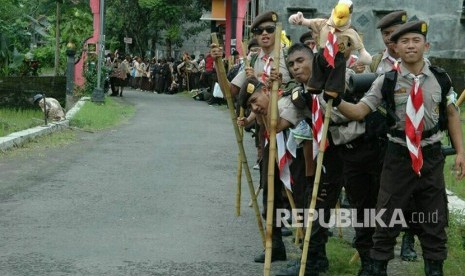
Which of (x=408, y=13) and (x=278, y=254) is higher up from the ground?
(x=408, y=13)

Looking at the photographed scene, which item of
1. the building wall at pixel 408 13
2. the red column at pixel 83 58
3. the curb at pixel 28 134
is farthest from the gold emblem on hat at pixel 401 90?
the red column at pixel 83 58

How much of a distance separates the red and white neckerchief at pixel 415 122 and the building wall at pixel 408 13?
1950 cm

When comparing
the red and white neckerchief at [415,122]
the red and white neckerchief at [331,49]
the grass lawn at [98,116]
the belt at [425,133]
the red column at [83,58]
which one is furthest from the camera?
the red column at [83,58]

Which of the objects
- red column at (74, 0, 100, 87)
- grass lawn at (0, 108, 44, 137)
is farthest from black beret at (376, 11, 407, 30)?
red column at (74, 0, 100, 87)

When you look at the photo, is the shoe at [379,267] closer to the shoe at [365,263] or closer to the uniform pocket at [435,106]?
the shoe at [365,263]

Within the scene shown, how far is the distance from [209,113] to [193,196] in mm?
15596

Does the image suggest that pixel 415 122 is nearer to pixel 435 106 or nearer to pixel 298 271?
pixel 435 106

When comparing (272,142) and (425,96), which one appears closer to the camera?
(425,96)

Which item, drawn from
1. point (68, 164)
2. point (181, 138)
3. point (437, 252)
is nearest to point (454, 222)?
point (437, 252)

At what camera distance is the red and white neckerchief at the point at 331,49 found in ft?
18.7

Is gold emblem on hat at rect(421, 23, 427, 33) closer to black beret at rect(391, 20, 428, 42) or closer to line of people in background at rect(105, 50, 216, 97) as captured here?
black beret at rect(391, 20, 428, 42)

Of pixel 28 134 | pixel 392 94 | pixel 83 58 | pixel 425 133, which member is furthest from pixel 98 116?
pixel 425 133

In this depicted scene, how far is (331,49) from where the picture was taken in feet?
18.8

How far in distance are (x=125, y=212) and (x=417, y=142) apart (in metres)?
4.14
